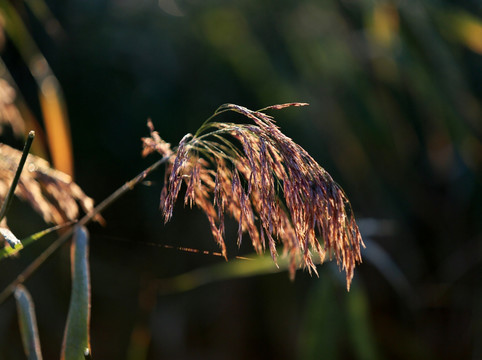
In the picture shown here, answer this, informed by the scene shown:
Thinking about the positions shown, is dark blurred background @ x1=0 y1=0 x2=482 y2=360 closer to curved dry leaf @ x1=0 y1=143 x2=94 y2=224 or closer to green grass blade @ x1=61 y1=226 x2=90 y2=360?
curved dry leaf @ x1=0 y1=143 x2=94 y2=224

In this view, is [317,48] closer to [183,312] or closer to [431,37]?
[431,37]

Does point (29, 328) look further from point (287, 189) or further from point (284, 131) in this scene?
point (284, 131)

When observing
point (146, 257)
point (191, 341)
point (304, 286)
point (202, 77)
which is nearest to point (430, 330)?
point (304, 286)

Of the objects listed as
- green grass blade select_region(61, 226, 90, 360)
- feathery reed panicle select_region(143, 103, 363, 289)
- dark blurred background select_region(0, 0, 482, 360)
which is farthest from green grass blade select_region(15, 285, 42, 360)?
dark blurred background select_region(0, 0, 482, 360)

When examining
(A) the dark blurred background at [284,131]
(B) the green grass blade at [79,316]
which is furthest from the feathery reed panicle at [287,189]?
(A) the dark blurred background at [284,131]

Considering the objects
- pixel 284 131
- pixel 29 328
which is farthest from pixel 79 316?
pixel 284 131

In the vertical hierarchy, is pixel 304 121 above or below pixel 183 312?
above
